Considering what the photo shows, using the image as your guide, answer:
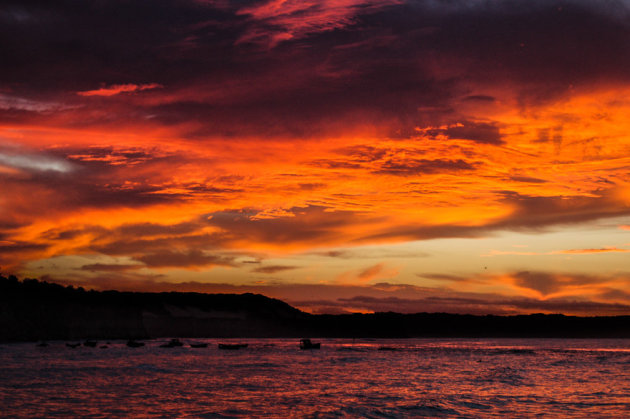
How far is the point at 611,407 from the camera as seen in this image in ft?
132

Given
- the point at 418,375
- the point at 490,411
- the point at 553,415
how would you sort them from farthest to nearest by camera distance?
the point at 418,375 → the point at 490,411 → the point at 553,415

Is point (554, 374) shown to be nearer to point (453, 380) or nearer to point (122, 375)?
point (453, 380)

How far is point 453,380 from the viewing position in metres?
62.8

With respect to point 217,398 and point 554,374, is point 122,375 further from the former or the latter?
point 554,374

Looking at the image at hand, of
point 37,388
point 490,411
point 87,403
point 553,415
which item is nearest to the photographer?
point 553,415

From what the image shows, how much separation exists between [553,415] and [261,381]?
31872 mm

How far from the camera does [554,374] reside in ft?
229

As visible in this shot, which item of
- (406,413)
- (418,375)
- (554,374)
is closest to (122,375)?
(418,375)

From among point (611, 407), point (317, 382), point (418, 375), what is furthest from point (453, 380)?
point (611, 407)

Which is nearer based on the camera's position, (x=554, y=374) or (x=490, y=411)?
(x=490, y=411)

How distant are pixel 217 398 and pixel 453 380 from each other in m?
24.8

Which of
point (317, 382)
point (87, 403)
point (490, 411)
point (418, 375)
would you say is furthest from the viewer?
point (418, 375)

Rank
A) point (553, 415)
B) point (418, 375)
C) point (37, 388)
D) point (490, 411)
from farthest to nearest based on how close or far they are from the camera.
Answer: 1. point (418, 375)
2. point (37, 388)
3. point (490, 411)
4. point (553, 415)

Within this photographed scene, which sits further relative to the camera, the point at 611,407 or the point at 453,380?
the point at 453,380
